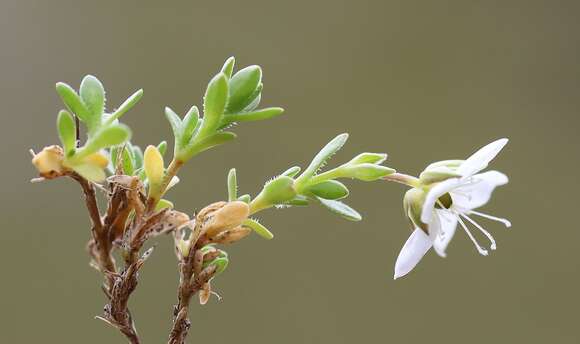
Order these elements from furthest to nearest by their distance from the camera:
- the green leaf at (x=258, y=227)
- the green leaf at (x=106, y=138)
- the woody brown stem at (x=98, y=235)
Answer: the green leaf at (x=258, y=227) → the woody brown stem at (x=98, y=235) → the green leaf at (x=106, y=138)

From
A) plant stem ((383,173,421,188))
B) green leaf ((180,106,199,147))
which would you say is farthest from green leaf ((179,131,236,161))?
plant stem ((383,173,421,188))

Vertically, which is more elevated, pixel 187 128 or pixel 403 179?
pixel 187 128

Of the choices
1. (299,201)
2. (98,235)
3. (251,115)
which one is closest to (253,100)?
(251,115)

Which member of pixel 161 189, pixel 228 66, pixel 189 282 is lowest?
pixel 189 282

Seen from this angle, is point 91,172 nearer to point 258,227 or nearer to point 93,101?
point 93,101

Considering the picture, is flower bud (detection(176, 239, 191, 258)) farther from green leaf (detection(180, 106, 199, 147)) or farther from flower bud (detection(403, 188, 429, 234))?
flower bud (detection(403, 188, 429, 234))

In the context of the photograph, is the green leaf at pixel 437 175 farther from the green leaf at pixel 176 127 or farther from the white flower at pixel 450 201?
the green leaf at pixel 176 127

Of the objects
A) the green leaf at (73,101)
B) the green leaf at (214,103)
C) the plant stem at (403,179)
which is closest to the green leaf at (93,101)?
the green leaf at (73,101)
